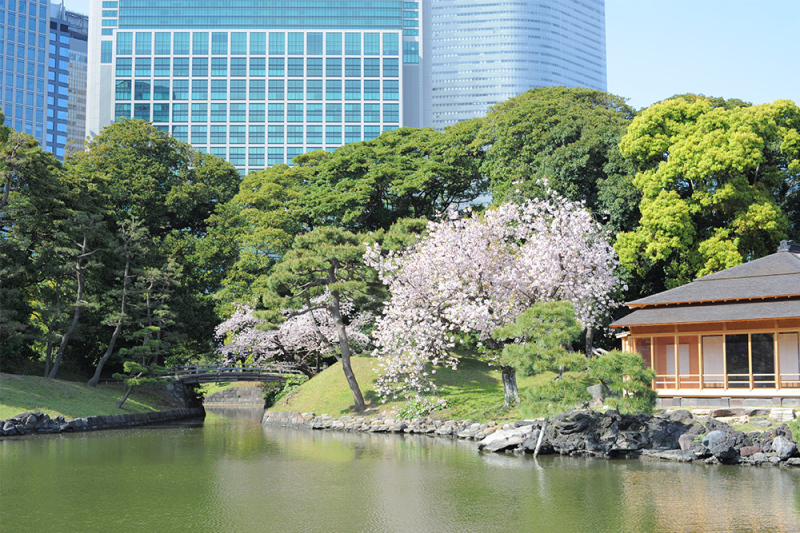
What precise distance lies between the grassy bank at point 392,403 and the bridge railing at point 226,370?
84.9 inches

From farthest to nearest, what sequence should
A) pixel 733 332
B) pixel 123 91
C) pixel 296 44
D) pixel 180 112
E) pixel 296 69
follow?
pixel 296 44
pixel 296 69
pixel 180 112
pixel 123 91
pixel 733 332

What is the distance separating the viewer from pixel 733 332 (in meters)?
20.4

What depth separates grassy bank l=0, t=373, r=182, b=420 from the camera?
24.9m

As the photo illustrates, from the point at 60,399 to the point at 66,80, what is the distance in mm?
96947

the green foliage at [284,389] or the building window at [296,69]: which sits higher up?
the building window at [296,69]

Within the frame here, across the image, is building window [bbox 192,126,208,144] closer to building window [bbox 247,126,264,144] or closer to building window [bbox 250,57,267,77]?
building window [bbox 247,126,264,144]

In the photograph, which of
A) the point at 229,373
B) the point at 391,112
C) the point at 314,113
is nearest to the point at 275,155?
the point at 314,113

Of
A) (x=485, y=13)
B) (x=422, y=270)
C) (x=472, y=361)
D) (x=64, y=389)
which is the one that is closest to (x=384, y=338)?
(x=422, y=270)

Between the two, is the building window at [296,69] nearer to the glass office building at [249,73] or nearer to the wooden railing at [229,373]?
the glass office building at [249,73]

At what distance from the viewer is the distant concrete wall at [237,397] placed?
2116 inches

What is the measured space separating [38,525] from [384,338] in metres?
14.3

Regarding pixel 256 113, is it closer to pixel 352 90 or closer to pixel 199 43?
pixel 199 43

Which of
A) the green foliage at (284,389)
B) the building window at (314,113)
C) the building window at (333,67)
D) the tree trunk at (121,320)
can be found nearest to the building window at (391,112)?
the building window at (333,67)

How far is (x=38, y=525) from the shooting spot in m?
10.4
